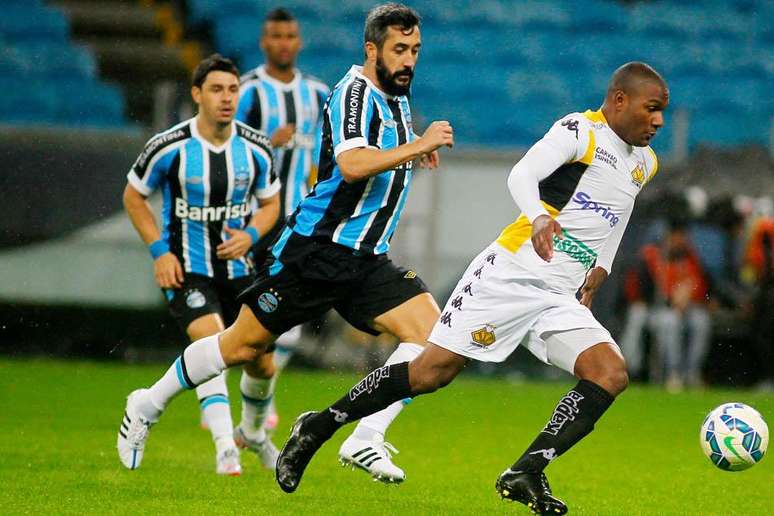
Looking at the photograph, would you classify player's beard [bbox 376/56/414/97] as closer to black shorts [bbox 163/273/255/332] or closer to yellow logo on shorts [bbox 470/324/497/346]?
yellow logo on shorts [bbox 470/324/497/346]

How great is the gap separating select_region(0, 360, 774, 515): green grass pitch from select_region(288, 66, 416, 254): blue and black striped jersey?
118 centimetres

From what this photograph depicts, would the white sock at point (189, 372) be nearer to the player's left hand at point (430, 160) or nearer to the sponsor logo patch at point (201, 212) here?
the sponsor logo patch at point (201, 212)

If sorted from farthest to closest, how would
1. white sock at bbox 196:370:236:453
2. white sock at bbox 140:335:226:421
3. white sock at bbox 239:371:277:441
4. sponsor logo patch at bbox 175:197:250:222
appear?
sponsor logo patch at bbox 175:197:250:222 → white sock at bbox 239:371:277:441 → white sock at bbox 196:370:236:453 → white sock at bbox 140:335:226:421

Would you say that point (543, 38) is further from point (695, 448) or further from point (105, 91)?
point (695, 448)

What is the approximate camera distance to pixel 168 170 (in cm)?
727

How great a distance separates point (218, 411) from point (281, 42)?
9.89 ft

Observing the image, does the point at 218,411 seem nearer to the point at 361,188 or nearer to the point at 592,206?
the point at 361,188

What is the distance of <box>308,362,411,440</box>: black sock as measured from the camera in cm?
564

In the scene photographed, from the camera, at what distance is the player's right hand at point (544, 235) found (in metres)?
4.94

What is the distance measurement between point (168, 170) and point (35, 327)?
653 cm

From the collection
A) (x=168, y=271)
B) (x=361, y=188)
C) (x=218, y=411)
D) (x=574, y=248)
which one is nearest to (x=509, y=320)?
(x=574, y=248)

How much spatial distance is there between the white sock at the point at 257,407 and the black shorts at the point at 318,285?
1.13 meters

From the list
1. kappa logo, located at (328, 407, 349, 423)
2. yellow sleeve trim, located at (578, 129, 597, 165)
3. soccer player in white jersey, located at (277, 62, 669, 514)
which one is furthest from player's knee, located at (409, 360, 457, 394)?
yellow sleeve trim, located at (578, 129, 597, 165)

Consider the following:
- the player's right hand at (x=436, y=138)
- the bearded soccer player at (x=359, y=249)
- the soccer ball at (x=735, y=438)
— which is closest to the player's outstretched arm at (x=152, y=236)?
the bearded soccer player at (x=359, y=249)
